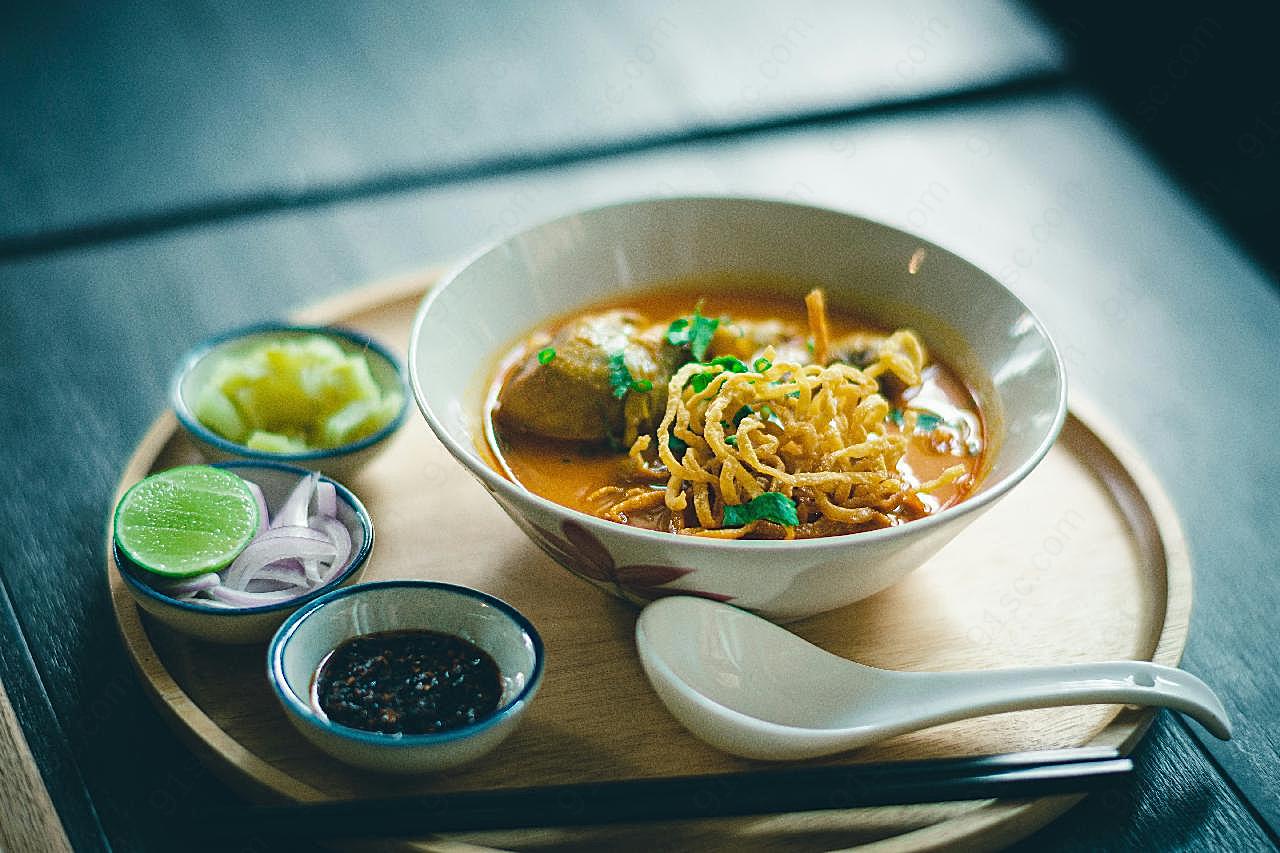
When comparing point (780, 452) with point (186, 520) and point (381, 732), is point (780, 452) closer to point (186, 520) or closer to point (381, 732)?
point (381, 732)

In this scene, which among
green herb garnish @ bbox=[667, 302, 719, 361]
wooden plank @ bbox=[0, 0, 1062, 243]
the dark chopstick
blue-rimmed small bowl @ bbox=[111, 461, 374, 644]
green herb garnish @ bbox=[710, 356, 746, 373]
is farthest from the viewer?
wooden plank @ bbox=[0, 0, 1062, 243]

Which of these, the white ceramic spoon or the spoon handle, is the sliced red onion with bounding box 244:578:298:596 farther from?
the spoon handle

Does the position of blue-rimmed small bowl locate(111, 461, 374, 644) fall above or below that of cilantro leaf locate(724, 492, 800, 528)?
below

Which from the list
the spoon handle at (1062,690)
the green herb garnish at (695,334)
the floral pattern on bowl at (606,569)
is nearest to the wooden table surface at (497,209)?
the spoon handle at (1062,690)

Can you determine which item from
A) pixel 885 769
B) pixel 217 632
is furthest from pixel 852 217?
pixel 217 632

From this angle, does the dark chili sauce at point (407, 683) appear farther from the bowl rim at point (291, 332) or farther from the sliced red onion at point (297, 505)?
the bowl rim at point (291, 332)

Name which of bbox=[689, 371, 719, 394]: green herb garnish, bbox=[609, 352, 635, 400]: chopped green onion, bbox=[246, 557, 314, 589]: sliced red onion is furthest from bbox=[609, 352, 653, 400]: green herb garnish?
bbox=[246, 557, 314, 589]: sliced red onion
